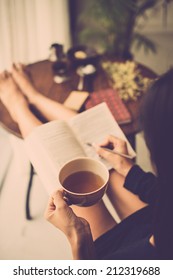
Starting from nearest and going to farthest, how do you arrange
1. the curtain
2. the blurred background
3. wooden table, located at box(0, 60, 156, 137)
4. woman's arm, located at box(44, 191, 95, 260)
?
1. woman's arm, located at box(44, 191, 95, 260)
2. wooden table, located at box(0, 60, 156, 137)
3. the blurred background
4. the curtain

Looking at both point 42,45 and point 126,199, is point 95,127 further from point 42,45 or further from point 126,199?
point 42,45

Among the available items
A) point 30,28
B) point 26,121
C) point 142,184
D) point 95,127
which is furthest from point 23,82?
point 30,28

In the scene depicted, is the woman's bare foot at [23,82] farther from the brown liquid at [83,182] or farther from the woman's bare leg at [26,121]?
the brown liquid at [83,182]

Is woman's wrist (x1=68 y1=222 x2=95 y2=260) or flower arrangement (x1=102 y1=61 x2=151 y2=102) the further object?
flower arrangement (x1=102 y1=61 x2=151 y2=102)

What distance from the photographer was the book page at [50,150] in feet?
2.67

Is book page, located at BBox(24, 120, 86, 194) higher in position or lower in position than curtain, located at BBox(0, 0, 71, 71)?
lower

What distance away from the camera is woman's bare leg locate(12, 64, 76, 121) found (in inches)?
39.4

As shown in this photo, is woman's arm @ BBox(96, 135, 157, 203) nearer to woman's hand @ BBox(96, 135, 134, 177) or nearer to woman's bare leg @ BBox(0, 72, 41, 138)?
woman's hand @ BBox(96, 135, 134, 177)

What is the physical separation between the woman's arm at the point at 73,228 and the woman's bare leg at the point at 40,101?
41cm

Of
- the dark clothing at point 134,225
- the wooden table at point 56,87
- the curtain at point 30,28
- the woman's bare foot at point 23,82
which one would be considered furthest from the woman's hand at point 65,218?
the curtain at point 30,28

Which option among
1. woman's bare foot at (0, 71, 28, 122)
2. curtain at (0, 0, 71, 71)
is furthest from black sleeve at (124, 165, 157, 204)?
curtain at (0, 0, 71, 71)
